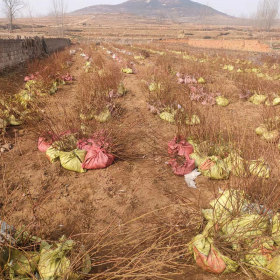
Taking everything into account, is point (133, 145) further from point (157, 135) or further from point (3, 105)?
point (3, 105)

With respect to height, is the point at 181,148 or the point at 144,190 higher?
the point at 181,148

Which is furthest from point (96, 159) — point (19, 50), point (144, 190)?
point (19, 50)

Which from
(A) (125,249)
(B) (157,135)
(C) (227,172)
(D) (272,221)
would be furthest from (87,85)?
(D) (272,221)

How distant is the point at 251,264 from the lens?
180 centimetres

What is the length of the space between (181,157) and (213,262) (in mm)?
1662

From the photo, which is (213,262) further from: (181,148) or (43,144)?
(43,144)

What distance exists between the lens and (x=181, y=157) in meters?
3.28

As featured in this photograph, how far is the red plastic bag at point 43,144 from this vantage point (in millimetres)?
3488

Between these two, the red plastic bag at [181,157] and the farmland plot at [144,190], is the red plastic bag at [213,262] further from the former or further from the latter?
the red plastic bag at [181,157]

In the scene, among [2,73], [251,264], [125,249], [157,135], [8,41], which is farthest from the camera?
[8,41]

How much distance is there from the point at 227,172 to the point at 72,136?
7.44 feet

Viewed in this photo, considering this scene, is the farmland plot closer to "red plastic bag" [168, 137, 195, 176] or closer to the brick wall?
"red plastic bag" [168, 137, 195, 176]

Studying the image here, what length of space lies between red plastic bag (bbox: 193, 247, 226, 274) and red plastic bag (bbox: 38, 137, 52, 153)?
2.66m

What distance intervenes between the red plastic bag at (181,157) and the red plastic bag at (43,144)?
1894mm
